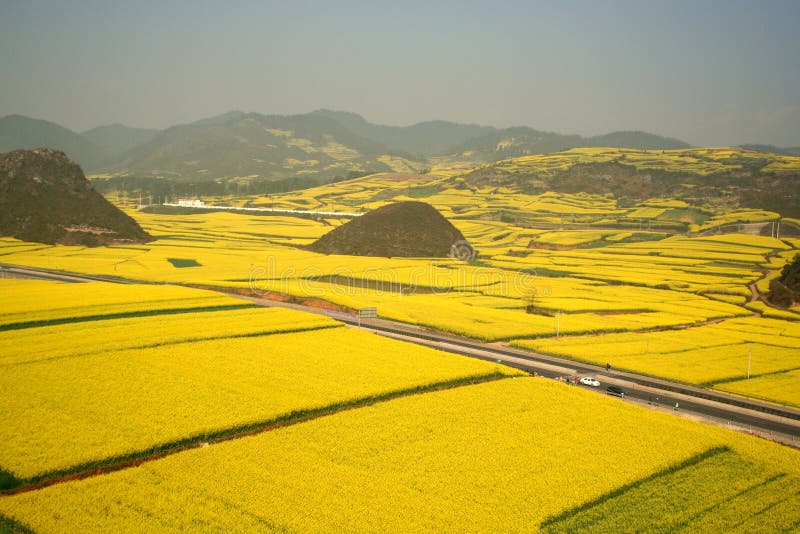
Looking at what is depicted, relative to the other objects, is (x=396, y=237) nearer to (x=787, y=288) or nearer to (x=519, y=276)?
(x=519, y=276)

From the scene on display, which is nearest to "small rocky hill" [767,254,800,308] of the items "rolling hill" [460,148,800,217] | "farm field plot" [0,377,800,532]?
"farm field plot" [0,377,800,532]

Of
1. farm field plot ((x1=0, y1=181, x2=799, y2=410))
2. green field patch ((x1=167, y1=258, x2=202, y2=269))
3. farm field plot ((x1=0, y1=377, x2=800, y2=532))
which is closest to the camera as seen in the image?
farm field plot ((x1=0, y1=377, x2=800, y2=532))

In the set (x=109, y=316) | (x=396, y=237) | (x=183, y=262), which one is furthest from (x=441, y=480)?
(x=396, y=237)

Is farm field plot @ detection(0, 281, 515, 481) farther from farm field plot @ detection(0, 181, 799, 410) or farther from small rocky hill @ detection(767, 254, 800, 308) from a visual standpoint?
small rocky hill @ detection(767, 254, 800, 308)

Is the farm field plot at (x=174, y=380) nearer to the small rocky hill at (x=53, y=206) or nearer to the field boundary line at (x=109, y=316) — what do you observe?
the field boundary line at (x=109, y=316)

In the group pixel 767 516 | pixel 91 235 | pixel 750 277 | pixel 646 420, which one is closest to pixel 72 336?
pixel 646 420

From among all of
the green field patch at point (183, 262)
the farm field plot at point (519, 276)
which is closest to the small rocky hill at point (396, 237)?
the farm field plot at point (519, 276)
